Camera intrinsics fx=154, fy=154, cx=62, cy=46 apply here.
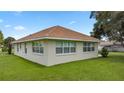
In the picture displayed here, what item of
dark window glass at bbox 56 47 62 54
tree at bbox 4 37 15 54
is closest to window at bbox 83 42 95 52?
dark window glass at bbox 56 47 62 54

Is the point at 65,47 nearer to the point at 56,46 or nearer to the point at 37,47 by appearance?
the point at 56,46

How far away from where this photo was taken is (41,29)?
865cm

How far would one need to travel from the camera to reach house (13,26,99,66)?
8.98 meters

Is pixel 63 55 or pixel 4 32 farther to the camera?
pixel 63 55

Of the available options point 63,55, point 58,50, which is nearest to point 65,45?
point 63,55

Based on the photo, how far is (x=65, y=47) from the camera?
33.5 ft

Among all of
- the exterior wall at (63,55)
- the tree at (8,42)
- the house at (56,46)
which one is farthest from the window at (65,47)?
the tree at (8,42)

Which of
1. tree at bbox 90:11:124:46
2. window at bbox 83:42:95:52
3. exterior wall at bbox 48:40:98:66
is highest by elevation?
tree at bbox 90:11:124:46

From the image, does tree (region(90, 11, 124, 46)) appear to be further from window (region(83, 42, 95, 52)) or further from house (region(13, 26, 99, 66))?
house (region(13, 26, 99, 66))
